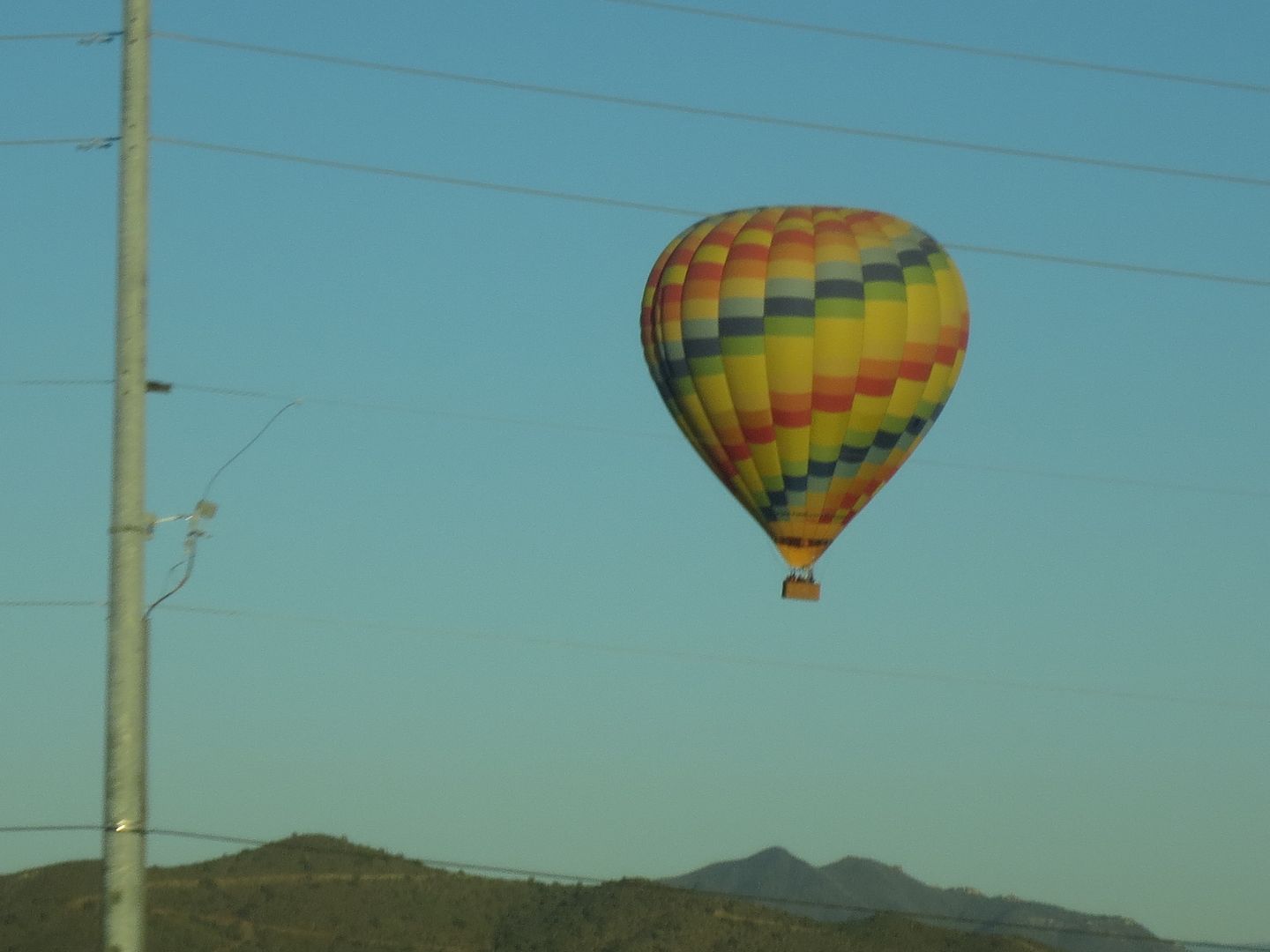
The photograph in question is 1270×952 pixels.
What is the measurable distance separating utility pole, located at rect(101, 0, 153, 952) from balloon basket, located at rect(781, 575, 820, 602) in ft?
63.2

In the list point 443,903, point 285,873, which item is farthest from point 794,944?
point 285,873

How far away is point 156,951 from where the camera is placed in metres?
130

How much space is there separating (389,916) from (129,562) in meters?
127

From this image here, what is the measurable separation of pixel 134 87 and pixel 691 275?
1904 centimetres

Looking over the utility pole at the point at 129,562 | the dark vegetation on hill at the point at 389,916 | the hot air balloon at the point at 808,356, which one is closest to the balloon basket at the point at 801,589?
the hot air balloon at the point at 808,356

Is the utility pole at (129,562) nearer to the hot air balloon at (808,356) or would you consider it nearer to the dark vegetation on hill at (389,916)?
the hot air balloon at (808,356)

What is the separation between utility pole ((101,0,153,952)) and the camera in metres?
24.0

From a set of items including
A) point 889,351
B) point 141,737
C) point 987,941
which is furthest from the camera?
point 987,941

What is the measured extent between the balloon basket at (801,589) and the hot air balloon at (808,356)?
2cm

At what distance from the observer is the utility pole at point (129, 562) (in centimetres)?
2403

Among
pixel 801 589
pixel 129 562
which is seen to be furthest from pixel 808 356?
pixel 129 562

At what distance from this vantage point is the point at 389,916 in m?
148

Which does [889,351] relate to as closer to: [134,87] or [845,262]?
[845,262]

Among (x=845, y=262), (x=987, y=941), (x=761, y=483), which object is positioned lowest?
(x=987, y=941)
